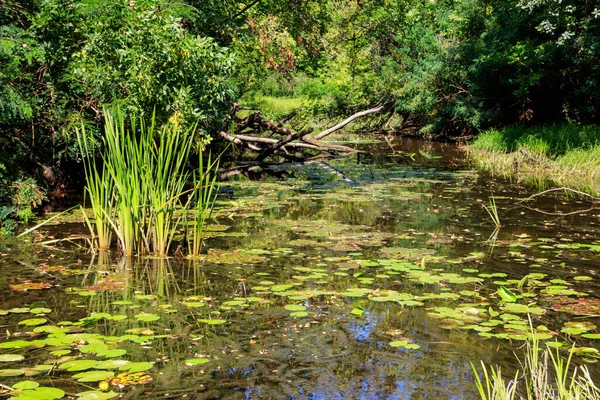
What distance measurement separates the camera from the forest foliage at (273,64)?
24.5ft

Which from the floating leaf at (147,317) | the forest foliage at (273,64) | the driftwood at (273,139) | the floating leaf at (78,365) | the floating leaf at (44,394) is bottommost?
the floating leaf at (147,317)

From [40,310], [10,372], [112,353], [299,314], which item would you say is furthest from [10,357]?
[299,314]

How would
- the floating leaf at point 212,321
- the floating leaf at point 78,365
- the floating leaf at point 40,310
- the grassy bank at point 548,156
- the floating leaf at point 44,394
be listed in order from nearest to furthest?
the floating leaf at point 44,394 < the floating leaf at point 78,365 < the floating leaf at point 212,321 < the floating leaf at point 40,310 < the grassy bank at point 548,156

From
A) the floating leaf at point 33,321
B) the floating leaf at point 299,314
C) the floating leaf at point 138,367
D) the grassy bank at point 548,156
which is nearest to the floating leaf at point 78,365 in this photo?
the floating leaf at point 138,367

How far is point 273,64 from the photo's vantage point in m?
13.7

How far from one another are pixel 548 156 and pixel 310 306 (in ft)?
33.3

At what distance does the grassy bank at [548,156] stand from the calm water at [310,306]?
3524 millimetres

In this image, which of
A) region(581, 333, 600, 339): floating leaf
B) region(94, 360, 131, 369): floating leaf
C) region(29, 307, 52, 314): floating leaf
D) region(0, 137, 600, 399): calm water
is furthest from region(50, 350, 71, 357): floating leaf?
region(581, 333, 600, 339): floating leaf

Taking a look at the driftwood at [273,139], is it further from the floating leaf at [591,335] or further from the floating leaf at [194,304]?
the floating leaf at [591,335]

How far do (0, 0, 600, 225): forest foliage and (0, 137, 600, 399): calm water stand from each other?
1517 millimetres

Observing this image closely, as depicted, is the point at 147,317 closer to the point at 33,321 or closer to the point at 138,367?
the point at 33,321

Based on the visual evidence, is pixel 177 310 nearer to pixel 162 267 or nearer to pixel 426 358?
pixel 162 267

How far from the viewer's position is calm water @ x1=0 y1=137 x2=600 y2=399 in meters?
3.14

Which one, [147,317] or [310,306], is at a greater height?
[147,317]
